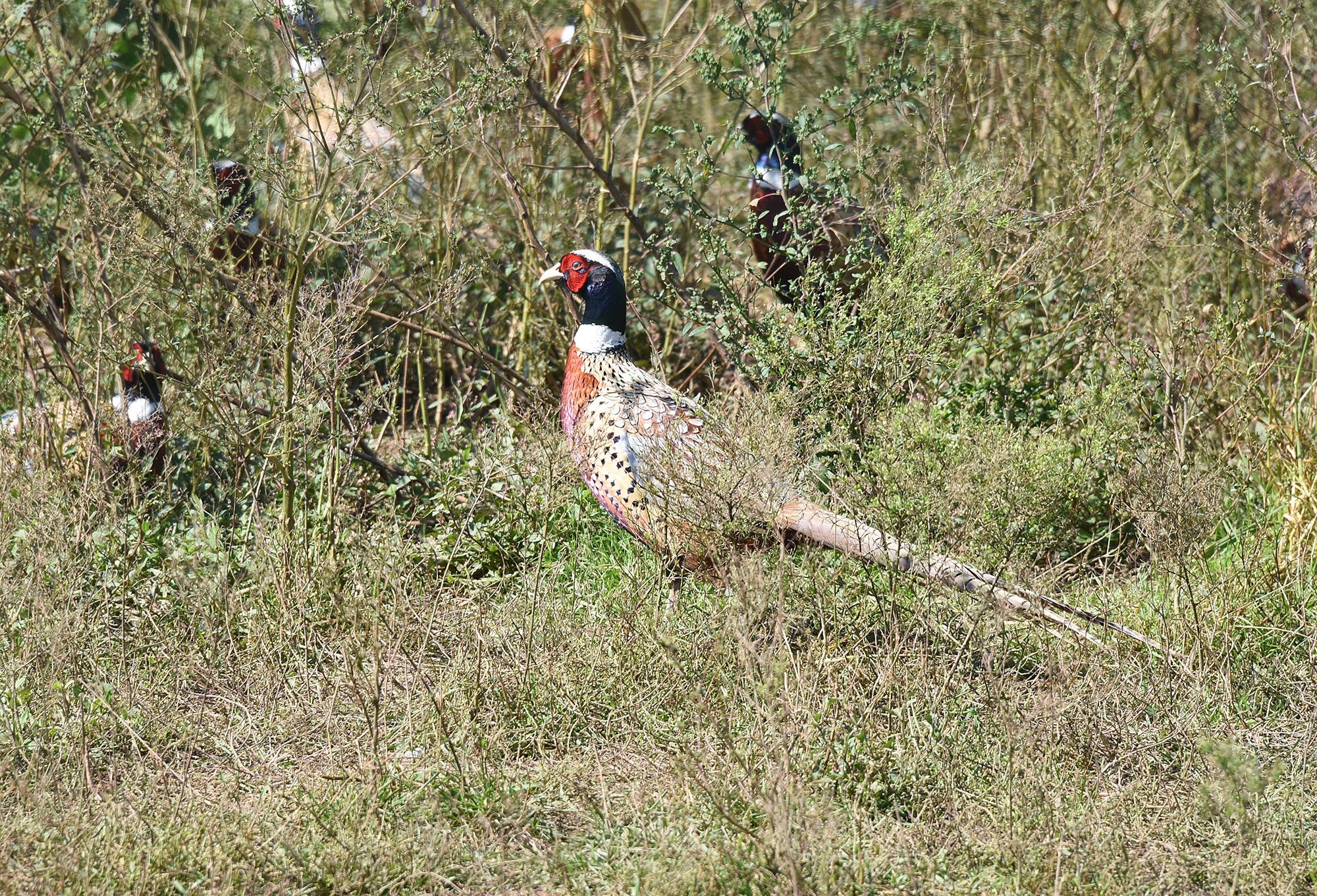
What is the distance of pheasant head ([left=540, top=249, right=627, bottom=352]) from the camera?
13.9 feet

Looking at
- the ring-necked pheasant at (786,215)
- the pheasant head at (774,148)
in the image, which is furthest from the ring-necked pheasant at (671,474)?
the pheasant head at (774,148)

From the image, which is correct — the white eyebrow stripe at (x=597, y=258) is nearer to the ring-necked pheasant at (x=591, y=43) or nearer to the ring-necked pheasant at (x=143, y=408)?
the ring-necked pheasant at (x=591, y=43)

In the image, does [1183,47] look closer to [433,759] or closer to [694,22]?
[694,22]

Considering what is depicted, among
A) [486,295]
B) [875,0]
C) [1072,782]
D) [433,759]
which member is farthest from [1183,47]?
[433,759]

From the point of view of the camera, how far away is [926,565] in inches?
129

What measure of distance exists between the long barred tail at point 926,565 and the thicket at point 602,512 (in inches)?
2.4

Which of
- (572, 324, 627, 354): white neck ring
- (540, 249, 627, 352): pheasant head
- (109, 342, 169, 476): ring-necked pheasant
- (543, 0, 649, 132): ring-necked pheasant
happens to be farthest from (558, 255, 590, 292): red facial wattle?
(109, 342, 169, 476): ring-necked pheasant

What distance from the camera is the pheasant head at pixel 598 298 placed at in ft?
13.9

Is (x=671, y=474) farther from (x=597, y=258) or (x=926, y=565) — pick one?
(x=597, y=258)

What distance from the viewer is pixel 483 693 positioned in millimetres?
3238

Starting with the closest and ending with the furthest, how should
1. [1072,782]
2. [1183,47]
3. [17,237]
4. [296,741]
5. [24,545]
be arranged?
[1072,782]
[296,741]
[24,545]
[17,237]
[1183,47]

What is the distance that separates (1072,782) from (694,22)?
349 centimetres

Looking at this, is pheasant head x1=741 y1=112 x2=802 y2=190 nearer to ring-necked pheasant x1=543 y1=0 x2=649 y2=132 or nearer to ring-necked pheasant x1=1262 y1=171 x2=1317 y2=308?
ring-necked pheasant x1=543 y1=0 x2=649 y2=132

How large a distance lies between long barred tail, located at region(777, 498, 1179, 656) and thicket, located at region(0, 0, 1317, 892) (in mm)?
62
